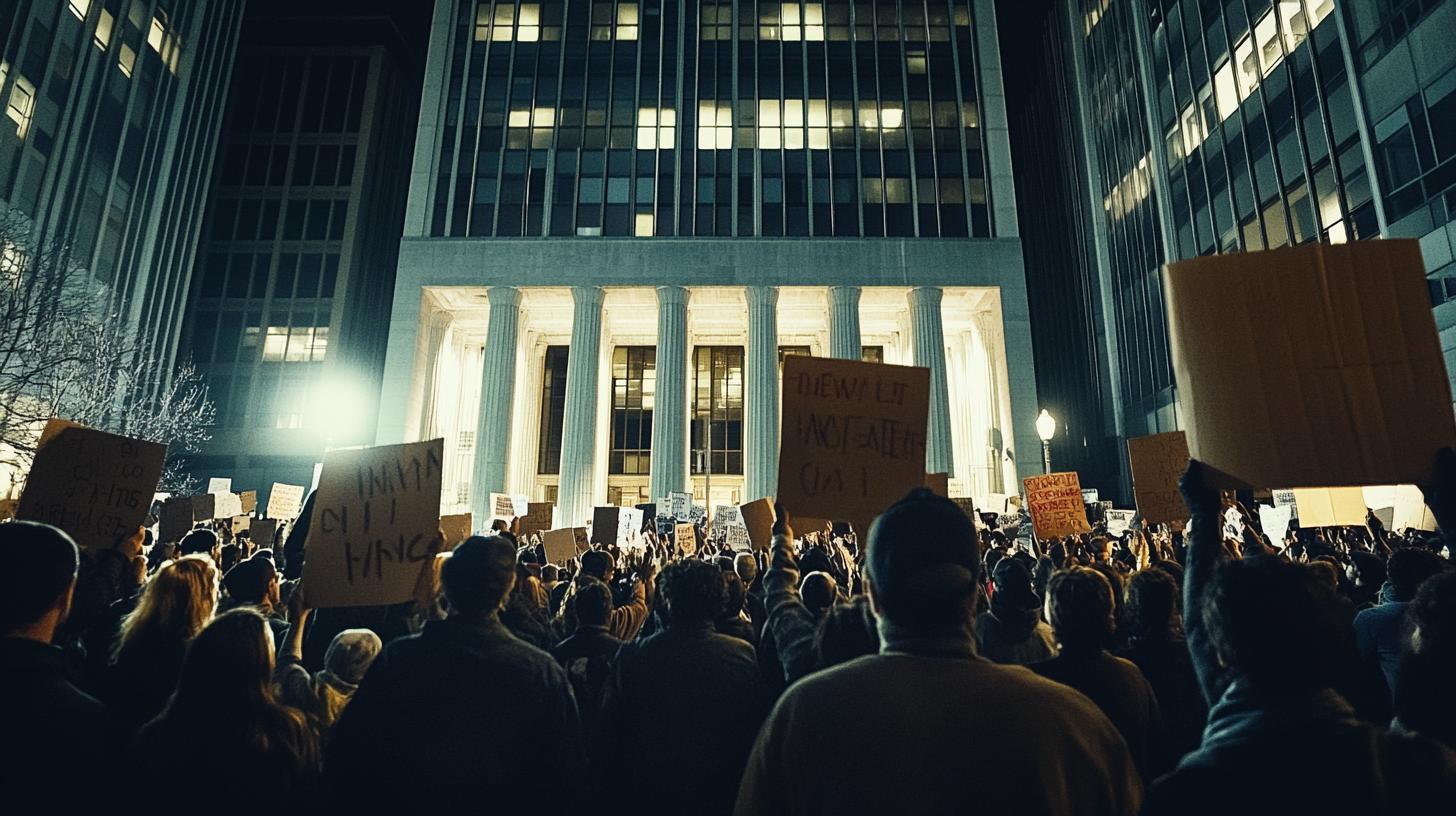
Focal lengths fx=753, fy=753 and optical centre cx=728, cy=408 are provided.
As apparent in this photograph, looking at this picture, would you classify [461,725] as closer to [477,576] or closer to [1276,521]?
[477,576]

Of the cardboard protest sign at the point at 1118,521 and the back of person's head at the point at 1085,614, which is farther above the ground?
the cardboard protest sign at the point at 1118,521

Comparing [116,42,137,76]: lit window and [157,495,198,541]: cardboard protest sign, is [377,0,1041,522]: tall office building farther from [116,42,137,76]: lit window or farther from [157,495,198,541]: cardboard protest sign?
[157,495,198,541]: cardboard protest sign

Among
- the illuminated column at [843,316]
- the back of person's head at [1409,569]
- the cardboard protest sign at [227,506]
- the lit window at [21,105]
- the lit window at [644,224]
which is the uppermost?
the lit window at [21,105]

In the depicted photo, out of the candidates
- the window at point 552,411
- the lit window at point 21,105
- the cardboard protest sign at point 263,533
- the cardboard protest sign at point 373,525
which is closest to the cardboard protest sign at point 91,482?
the cardboard protest sign at point 373,525

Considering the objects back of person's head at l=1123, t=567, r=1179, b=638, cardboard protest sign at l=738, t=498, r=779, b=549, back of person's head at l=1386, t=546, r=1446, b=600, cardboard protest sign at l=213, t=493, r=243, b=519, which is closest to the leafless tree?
cardboard protest sign at l=213, t=493, r=243, b=519

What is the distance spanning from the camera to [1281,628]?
170 cm

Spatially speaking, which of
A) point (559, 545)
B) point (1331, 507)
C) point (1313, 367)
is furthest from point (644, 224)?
point (1313, 367)

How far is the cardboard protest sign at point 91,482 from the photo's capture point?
6398mm

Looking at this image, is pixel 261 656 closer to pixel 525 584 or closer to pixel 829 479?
pixel 829 479

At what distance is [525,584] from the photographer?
626 centimetres

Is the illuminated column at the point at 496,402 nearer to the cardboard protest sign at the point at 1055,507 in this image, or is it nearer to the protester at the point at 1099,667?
the cardboard protest sign at the point at 1055,507

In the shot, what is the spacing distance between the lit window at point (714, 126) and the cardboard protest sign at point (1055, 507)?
111ft

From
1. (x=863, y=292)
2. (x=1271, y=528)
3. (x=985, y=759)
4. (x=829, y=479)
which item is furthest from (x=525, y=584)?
(x=863, y=292)

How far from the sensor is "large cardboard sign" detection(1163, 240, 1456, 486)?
2.93m
